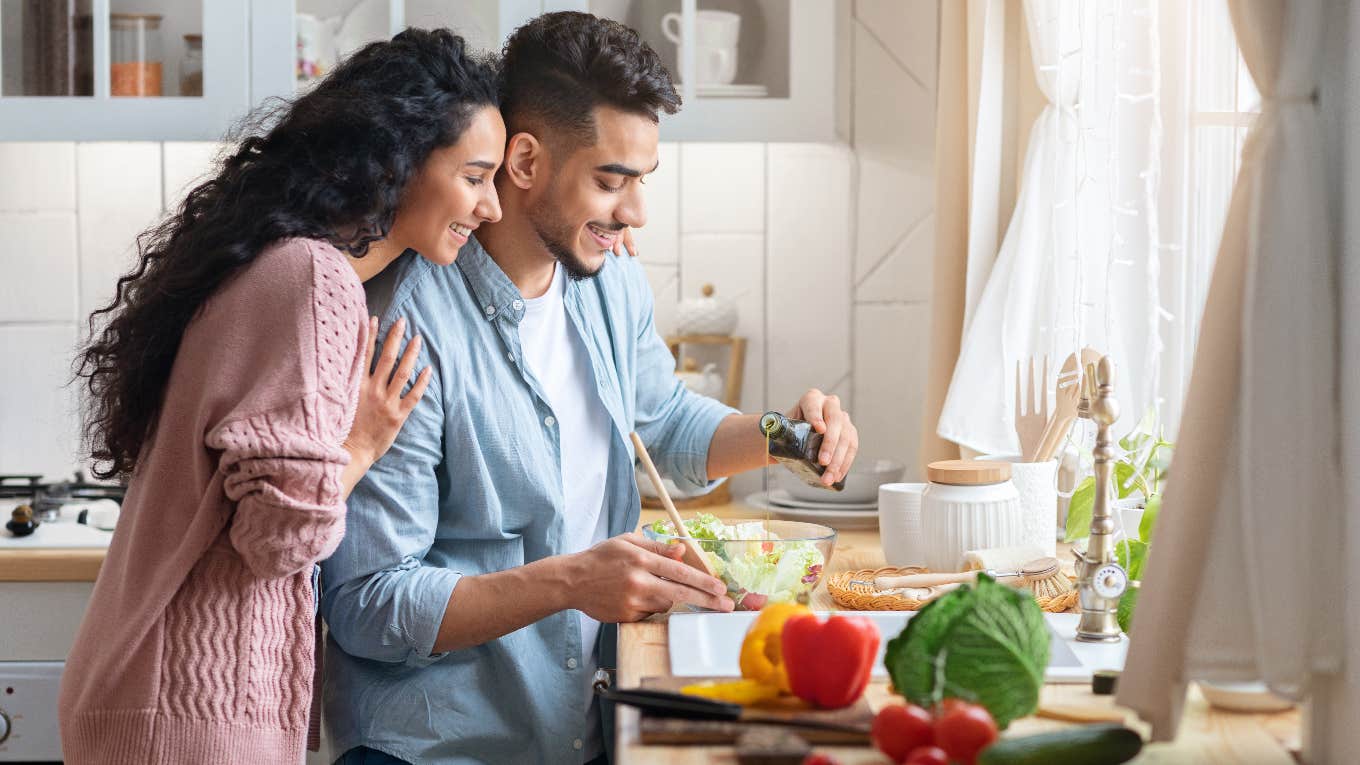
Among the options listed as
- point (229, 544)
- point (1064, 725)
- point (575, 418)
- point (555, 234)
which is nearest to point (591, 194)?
point (555, 234)

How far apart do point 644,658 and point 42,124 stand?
164 cm

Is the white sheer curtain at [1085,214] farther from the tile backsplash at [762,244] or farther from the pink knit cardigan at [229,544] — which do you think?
the pink knit cardigan at [229,544]

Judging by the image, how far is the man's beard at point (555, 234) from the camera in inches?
67.7

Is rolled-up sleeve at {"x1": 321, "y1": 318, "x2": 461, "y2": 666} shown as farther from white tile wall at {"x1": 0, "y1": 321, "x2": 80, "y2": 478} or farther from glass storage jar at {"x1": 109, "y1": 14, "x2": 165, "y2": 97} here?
white tile wall at {"x1": 0, "y1": 321, "x2": 80, "y2": 478}

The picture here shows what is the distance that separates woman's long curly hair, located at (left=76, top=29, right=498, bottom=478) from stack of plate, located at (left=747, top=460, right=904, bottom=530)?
98cm

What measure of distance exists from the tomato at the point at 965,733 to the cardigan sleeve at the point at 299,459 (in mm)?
638

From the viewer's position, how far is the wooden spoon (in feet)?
5.94

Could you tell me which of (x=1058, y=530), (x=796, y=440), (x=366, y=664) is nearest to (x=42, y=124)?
(x=366, y=664)

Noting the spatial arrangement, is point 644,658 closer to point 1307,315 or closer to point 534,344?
point 534,344

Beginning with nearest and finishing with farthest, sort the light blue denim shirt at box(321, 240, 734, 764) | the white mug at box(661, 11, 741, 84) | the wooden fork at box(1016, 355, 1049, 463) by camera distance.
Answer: the light blue denim shirt at box(321, 240, 734, 764) < the wooden fork at box(1016, 355, 1049, 463) < the white mug at box(661, 11, 741, 84)

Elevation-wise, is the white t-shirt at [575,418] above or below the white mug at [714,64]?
below

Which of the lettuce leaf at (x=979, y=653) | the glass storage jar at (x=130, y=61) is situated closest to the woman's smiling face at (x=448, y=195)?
the lettuce leaf at (x=979, y=653)

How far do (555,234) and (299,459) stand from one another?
0.57m

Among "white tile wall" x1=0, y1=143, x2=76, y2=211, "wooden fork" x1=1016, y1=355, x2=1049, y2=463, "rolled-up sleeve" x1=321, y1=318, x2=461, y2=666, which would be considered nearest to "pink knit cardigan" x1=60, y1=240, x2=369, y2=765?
"rolled-up sleeve" x1=321, y1=318, x2=461, y2=666
